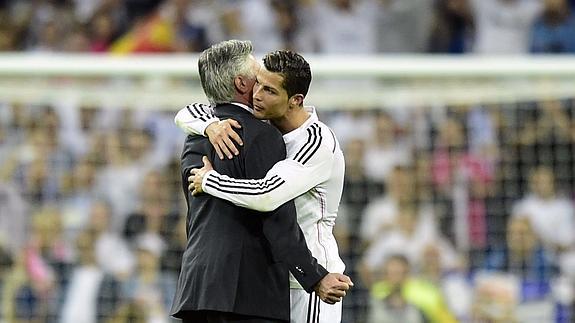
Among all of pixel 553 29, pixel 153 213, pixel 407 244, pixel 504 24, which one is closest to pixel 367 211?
pixel 407 244

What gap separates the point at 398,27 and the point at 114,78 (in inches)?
114

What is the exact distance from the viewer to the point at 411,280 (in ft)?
26.8

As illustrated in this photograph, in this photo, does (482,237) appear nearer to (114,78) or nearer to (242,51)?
(114,78)

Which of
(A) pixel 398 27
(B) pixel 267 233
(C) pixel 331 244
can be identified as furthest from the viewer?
(A) pixel 398 27

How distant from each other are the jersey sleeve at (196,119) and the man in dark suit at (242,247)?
0.08m

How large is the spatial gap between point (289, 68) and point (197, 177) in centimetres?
46

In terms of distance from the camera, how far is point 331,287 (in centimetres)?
442

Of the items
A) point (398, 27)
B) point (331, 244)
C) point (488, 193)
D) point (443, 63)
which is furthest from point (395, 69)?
point (331, 244)

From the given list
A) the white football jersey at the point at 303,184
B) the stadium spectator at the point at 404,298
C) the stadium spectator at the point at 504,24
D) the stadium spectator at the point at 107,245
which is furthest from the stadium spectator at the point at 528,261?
the white football jersey at the point at 303,184

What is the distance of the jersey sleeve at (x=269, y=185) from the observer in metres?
4.36

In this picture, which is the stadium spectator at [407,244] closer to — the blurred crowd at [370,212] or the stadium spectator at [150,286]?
the blurred crowd at [370,212]

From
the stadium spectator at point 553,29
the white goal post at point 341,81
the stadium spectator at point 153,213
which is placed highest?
the stadium spectator at point 553,29

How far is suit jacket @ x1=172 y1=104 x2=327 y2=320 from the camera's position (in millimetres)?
4414

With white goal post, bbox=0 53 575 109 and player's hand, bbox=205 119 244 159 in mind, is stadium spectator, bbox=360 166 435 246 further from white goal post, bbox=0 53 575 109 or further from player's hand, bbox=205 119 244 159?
player's hand, bbox=205 119 244 159
